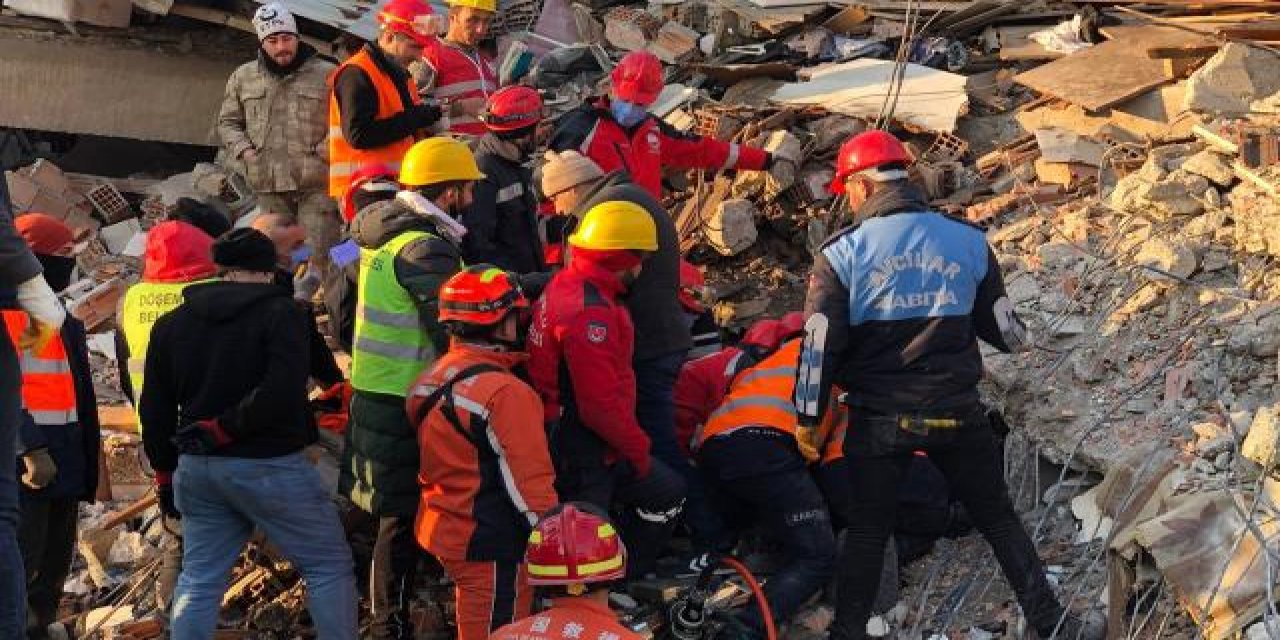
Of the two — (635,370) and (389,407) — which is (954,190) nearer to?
(635,370)

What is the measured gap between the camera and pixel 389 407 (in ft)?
21.7

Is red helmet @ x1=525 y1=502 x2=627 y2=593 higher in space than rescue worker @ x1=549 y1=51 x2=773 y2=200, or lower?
lower

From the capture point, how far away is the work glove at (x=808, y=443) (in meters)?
6.97

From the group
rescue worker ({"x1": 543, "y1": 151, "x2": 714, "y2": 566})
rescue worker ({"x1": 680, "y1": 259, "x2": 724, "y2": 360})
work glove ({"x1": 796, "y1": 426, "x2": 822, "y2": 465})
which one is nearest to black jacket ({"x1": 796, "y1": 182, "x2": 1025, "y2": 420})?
work glove ({"x1": 796, "y1": 426, "x2": 822, "y2": 465})

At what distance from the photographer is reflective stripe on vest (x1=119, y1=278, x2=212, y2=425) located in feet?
22.0

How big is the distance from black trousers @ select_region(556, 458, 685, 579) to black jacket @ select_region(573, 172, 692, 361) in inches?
21.0

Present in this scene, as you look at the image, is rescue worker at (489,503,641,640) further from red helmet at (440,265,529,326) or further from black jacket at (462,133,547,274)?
black jacket at (462,133,547,274)

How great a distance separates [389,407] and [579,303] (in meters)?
0.84

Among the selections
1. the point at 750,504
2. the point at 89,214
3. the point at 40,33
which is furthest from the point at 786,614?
the point at 40,33

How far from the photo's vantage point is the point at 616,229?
6773 millimetres

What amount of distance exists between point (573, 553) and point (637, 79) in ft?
13.8

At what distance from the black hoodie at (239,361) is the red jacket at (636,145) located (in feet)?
8.83

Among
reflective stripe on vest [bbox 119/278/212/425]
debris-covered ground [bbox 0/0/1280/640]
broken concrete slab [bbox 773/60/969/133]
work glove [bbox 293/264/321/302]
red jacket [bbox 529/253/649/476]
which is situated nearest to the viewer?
red jacket [bbox 529/253/649/476]

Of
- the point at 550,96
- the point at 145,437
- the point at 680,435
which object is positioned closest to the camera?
the point at 145,437
